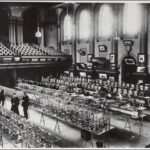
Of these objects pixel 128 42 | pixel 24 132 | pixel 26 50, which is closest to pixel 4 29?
pixel 26 50

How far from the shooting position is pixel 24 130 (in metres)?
7.54

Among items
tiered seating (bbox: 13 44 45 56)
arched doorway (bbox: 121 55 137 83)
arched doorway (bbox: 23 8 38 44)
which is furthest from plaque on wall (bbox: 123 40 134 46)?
arched doorway (bbox: 23 8 38 44)

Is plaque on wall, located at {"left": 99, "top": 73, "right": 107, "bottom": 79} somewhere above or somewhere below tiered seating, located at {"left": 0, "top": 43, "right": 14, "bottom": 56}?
below

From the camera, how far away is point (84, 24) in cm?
1872

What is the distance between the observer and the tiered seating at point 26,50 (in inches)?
743

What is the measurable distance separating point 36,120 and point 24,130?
3.43 meters

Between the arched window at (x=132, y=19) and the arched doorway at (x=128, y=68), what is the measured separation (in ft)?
5.82

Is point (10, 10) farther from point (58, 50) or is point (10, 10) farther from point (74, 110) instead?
point (74, 110)

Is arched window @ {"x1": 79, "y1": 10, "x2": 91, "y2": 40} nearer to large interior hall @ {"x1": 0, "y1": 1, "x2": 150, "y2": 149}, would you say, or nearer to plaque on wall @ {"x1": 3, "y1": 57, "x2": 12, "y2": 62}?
large interior hall @ {"x1": 0, "y1": 1, "x2": 150, "y2": 149}

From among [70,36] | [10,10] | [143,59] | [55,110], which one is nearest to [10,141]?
[55,110]

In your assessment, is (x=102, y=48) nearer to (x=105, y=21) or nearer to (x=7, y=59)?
(x=105, y=21)

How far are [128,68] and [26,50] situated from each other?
8.74 meters

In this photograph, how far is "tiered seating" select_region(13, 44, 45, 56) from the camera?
61.9ft

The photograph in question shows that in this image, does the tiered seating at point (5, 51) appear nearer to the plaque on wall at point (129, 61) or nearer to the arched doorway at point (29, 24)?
the arched doorway at point (29, 24)
